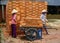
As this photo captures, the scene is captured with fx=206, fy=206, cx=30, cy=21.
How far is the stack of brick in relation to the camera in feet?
38.7

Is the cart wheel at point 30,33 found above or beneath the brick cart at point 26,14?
beneath

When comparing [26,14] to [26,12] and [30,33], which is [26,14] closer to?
[26,12]

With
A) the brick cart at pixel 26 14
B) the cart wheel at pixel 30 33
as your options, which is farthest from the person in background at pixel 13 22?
the cart wheel at pixel 30 33

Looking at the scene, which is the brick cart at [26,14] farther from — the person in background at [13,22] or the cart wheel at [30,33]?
the person in background at [13,22]

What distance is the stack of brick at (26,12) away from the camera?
465 inches

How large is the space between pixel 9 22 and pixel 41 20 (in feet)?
6.46

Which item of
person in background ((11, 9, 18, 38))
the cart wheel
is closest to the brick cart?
the cart wheel

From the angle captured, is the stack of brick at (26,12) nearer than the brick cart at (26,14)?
No

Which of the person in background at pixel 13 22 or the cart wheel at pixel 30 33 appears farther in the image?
the person in background at pixel 13 22

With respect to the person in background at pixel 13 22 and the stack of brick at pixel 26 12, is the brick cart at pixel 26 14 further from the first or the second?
the person in background at pixel 13 22

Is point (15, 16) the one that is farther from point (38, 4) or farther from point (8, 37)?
point (38, 4)

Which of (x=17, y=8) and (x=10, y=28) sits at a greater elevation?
(x=17, y=8)

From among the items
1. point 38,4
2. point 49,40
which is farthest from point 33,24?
point 38,4

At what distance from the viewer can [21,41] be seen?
11.2m
